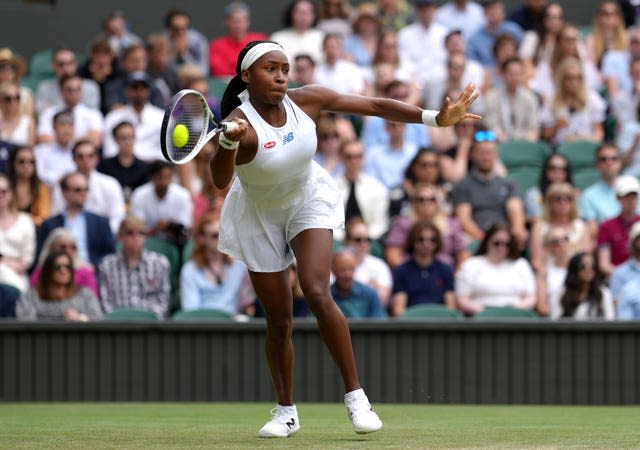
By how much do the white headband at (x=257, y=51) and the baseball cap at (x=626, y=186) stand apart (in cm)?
606

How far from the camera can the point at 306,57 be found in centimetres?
1358

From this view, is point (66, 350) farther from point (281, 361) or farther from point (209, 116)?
point (209, 116)

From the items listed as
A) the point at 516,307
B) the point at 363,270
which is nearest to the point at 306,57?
the point at 363,270

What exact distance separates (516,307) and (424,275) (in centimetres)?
86

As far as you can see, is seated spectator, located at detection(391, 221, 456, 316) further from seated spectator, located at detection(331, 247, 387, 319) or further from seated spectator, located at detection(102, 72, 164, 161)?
seated spectator, located at detection(102, 72, 164, 161)

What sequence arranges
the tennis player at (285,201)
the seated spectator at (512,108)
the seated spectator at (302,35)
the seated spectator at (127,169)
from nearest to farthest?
the tennis player at (285,201)
the seated spectator at (127,169)
the seated spectator at (512,108)
the seated spectator at (302,35)

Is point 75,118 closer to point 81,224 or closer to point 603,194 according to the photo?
point 81,224

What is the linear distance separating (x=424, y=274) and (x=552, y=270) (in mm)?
1144

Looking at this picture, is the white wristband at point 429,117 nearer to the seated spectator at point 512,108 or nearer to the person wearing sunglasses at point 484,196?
the person wearing sunglasses at point 484,196

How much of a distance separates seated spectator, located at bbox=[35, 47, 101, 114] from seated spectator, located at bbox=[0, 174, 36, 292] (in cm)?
231

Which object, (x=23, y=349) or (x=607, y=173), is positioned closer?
(x=23, y=349)

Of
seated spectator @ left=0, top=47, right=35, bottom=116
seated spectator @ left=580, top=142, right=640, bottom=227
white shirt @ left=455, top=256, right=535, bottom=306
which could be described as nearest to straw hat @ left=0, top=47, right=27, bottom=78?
seated spectator @ left=0, top=47, right=35, bottom=116

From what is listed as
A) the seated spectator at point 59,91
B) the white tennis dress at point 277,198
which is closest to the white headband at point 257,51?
the white tennis dress at point 277,198

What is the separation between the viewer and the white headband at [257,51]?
6371mm
